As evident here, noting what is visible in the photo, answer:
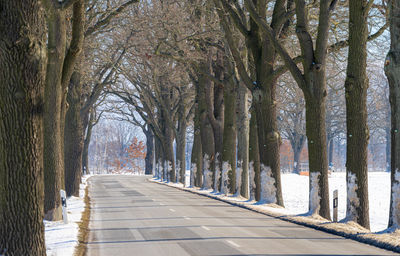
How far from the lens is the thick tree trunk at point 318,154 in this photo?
18.9m

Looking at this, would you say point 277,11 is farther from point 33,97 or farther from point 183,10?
point 33,97

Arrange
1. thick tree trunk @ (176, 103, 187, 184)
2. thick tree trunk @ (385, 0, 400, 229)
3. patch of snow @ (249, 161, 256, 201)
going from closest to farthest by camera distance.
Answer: thick tree trunk @ (385, 0, 400, 229) < patch of snow @ (249, 161, 256, 201) < thick tree trunk @ (176, 103, 187, 184)

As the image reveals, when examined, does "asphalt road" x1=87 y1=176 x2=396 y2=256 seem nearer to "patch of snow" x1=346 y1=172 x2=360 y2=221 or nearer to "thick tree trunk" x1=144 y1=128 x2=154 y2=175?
"patch of snow" x1=346 y1=172 x2=360 y2=221

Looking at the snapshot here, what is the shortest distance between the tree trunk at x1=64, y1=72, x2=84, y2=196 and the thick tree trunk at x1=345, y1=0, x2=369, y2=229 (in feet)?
44.4

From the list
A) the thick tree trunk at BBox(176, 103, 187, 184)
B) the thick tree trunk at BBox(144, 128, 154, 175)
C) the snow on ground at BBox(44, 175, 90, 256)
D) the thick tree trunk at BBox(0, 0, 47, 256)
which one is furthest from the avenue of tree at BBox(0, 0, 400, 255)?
the thick tree trunk at BBox(144, 128, 154, 175)

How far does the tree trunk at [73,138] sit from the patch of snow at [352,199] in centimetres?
1378

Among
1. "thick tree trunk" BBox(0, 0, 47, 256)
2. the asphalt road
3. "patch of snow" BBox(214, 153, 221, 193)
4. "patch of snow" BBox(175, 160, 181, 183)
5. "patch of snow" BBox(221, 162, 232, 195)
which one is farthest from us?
"patch of snow" BBox(175, 160, 181, 183)

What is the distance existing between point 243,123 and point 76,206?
9.58 metres

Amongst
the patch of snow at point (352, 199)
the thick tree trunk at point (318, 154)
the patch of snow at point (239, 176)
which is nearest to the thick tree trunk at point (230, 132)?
the patch of snow at point (239, 176)

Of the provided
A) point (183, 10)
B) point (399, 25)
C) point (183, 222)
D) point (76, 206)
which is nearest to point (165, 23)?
point (183, 10)

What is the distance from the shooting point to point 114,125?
16900cm

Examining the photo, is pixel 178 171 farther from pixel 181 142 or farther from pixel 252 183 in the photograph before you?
pixel 252 183

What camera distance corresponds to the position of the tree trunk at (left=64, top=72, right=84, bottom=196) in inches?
1022

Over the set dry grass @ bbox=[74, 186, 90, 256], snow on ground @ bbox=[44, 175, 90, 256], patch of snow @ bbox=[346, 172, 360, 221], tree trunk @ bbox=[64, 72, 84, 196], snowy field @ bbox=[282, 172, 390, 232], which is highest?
tree trunk @ bbox=[64, 72, 84, 196]
